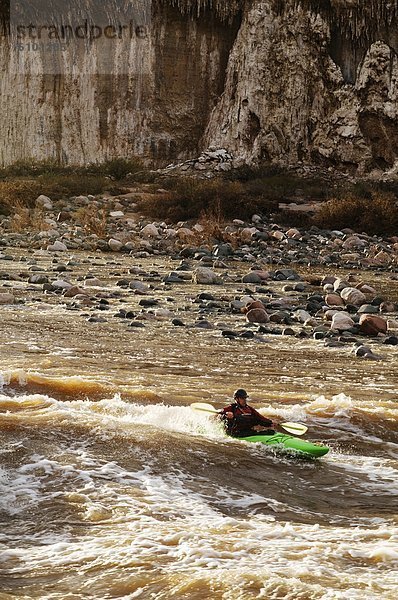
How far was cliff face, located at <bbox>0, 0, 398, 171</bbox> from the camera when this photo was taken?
2842 centimetres

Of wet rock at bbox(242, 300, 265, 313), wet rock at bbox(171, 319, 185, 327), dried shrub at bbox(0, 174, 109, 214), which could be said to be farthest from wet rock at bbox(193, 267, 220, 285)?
dried shrub at bbox(0, 174, 109, 214)

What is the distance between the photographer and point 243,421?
5793 millimetres

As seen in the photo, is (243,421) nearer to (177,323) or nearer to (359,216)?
(177,323)

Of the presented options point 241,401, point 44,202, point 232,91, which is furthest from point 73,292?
point 232,91

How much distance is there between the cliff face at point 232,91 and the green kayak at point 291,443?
920 inches

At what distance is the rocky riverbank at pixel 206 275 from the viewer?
992 centimetres

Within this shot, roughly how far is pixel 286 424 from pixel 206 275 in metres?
7.26

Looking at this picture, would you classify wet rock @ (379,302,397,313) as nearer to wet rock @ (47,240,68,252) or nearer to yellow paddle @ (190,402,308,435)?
yellow paddle @ (190,402,308,435)

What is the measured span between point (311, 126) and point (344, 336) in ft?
67.0

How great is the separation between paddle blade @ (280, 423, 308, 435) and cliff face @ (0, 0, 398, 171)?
23.2 m

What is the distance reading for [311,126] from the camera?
94.5ft

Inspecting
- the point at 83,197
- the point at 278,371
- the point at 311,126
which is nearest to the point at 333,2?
the point at 311,126

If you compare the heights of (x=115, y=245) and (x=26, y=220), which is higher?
(x=26, y=220)

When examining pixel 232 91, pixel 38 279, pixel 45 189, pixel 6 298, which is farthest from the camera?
pixel 232 91
